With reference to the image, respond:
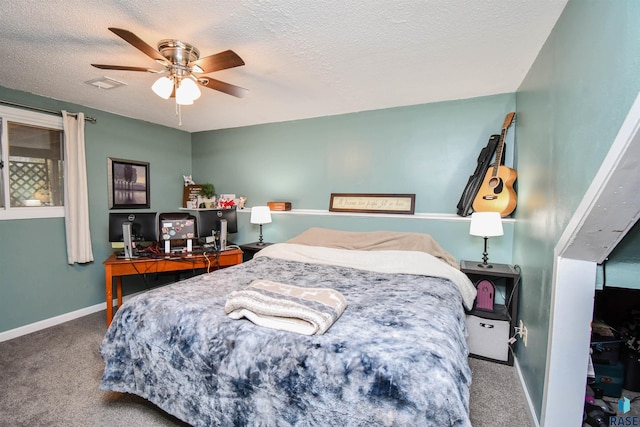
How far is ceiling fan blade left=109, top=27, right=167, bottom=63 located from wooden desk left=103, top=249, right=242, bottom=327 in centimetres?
197

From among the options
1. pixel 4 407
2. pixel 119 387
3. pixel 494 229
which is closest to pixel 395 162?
pixel 494 229

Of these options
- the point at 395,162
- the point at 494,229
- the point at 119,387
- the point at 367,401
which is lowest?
the point at 119,387

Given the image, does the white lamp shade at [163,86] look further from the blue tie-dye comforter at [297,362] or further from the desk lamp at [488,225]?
the desk lamp at [488,225]

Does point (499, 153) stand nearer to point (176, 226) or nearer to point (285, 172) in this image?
point (285, 172)

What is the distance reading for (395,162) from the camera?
3217 millimetres

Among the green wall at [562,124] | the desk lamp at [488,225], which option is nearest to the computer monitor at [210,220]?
the desk lamp at [488,225]

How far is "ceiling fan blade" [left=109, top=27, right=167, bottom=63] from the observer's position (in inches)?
56.4

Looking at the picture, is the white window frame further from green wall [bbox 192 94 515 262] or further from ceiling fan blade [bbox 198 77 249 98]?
ceiling fan blade [bbox 198 77 249 98]

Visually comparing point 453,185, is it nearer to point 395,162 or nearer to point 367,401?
point 395,162

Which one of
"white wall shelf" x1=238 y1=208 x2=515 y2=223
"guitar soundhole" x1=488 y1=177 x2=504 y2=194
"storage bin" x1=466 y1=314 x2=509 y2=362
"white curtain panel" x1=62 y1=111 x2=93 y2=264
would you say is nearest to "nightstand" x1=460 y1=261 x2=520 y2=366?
"storage bin" x1=466 y1=314 x2=509 y2=362

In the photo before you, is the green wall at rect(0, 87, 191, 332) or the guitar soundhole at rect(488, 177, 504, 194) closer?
the guitar soundhole at rect(488, 177, 504, 194)

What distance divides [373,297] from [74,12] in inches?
91.3

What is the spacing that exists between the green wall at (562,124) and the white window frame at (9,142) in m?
4.12

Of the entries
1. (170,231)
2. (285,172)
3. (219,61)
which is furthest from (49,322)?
(219,61)
